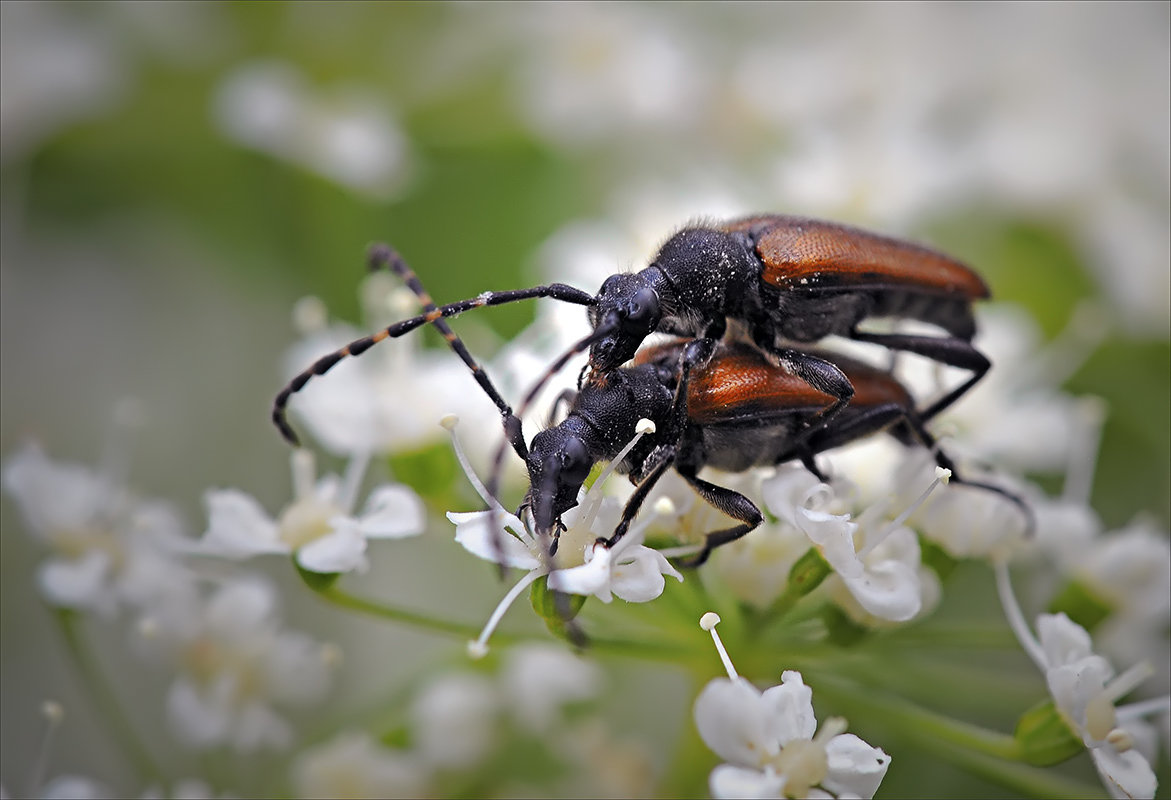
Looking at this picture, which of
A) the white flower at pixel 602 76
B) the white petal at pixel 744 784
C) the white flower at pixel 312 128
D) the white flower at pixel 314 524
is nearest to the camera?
the white petal at pixel 744 784

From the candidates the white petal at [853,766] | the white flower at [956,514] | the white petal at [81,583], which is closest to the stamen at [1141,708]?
the white flower at [956,514]

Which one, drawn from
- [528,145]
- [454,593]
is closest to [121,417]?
[454,593]

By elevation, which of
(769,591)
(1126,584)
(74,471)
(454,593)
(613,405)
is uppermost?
(613,405)

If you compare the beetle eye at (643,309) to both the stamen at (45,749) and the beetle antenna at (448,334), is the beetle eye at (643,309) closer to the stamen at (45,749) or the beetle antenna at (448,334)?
the beetle antenna at (448,334)

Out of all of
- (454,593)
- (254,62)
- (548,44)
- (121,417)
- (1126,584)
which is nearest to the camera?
(1126,584)

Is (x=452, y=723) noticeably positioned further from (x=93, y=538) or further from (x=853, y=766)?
(x=853, y=766)

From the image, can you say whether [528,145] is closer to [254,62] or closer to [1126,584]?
[254,62]
